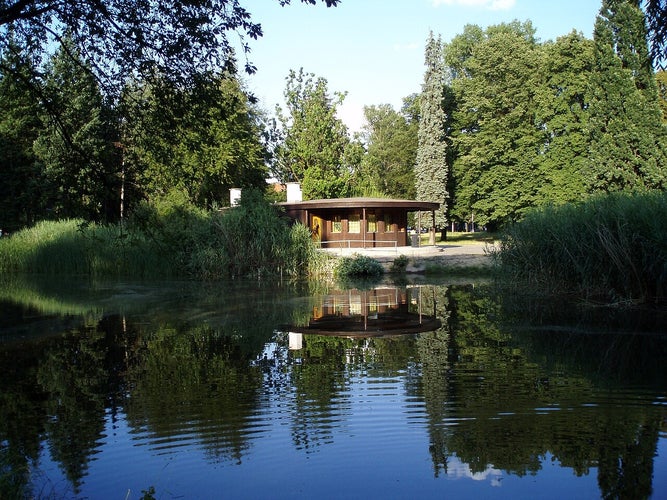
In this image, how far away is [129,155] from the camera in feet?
22.8

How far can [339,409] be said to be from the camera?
5.33 meters

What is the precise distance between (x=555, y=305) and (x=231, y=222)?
45.1 feet

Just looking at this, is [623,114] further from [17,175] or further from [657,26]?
[17,175]

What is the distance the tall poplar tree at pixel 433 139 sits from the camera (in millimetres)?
40062

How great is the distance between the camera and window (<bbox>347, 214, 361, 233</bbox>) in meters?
33.2

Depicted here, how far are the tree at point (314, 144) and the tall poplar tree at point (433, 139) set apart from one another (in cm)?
550

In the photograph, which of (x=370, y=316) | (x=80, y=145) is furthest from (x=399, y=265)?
(x=80, y=145)

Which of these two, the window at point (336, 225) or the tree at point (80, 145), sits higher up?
the window at point (336, 225)

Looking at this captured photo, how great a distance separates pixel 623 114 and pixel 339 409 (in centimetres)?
3245

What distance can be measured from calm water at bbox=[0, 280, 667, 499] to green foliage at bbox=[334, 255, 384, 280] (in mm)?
11636

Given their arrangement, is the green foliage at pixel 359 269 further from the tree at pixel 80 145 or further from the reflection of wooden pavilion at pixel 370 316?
the tree at pixel 80 145

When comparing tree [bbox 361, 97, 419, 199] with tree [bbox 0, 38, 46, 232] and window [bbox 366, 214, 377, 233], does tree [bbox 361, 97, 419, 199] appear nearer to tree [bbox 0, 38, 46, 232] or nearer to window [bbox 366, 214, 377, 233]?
window [bbox 366, 214, 377, 233]

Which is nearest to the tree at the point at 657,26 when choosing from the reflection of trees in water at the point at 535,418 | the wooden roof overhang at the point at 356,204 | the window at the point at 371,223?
the reflection of trees in water at the point at 535,418

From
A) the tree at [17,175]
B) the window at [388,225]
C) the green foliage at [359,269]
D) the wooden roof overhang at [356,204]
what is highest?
the tree at [17,175]
